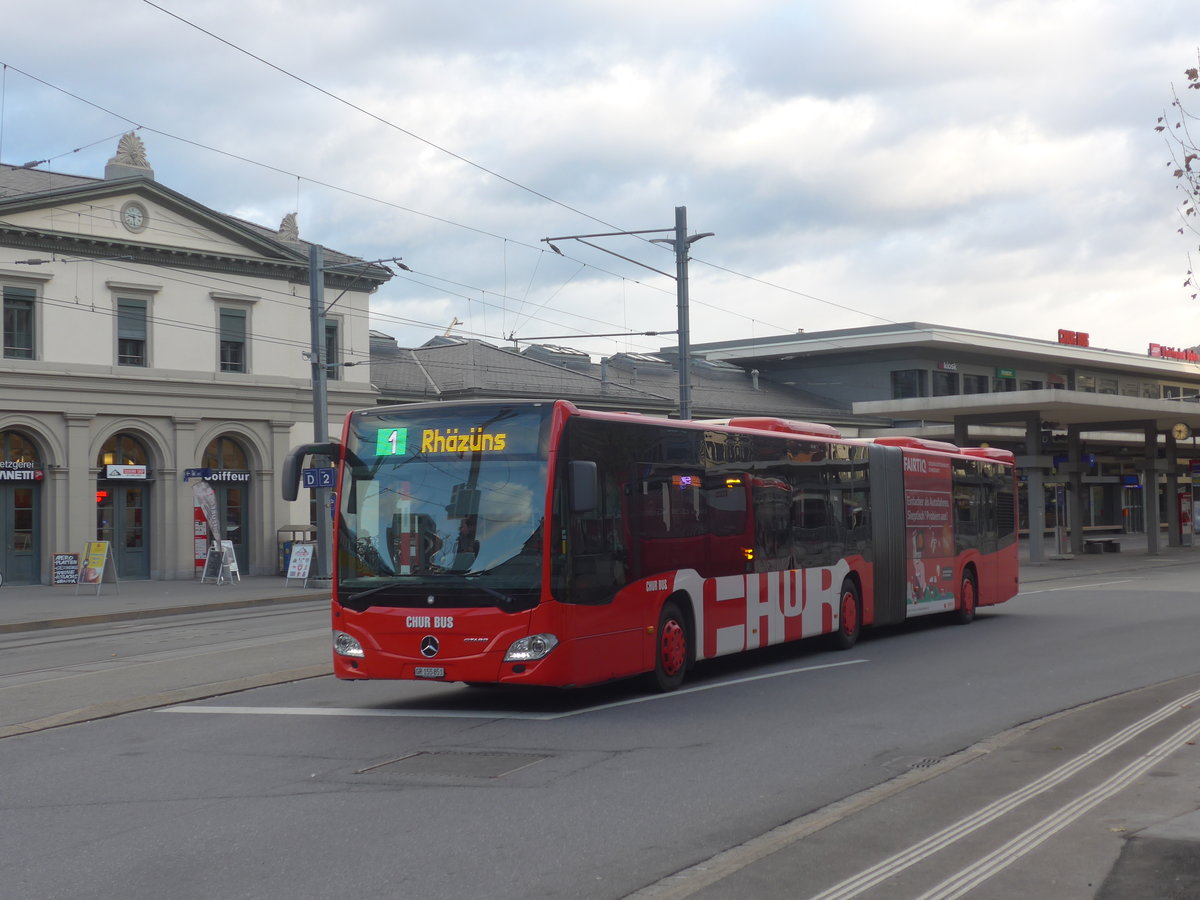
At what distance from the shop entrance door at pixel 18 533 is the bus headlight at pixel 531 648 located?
27.0 meters

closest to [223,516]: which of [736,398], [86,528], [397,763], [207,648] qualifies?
[86,528]

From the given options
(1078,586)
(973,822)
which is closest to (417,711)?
(973,822)

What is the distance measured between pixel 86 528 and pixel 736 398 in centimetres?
3130

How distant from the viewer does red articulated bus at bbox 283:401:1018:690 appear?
447 inches

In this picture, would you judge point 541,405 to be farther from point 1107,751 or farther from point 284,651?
point 284,651

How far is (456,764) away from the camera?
30.7ft

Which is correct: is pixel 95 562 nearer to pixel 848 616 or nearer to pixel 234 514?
pixel 234 514

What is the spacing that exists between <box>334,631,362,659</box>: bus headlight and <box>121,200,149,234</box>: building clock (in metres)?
26.8

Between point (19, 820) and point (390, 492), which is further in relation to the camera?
point (390, 492)

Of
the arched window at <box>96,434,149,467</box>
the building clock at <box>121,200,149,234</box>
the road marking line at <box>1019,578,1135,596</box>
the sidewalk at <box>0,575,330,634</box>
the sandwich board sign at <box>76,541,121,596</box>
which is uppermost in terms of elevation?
the building clock at <box>121,200,149,234</box>

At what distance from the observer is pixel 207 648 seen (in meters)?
18.5

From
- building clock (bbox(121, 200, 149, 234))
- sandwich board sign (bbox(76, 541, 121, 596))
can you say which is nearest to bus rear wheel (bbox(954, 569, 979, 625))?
sandwich board sign (bbox(76, 541, 121, 596))

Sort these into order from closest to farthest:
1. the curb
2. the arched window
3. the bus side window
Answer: the bus side window, the curb, the arched window

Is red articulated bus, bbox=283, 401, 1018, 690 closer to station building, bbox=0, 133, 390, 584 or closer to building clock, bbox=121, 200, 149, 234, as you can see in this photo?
station building, bbox=0, 133, 390, 584
